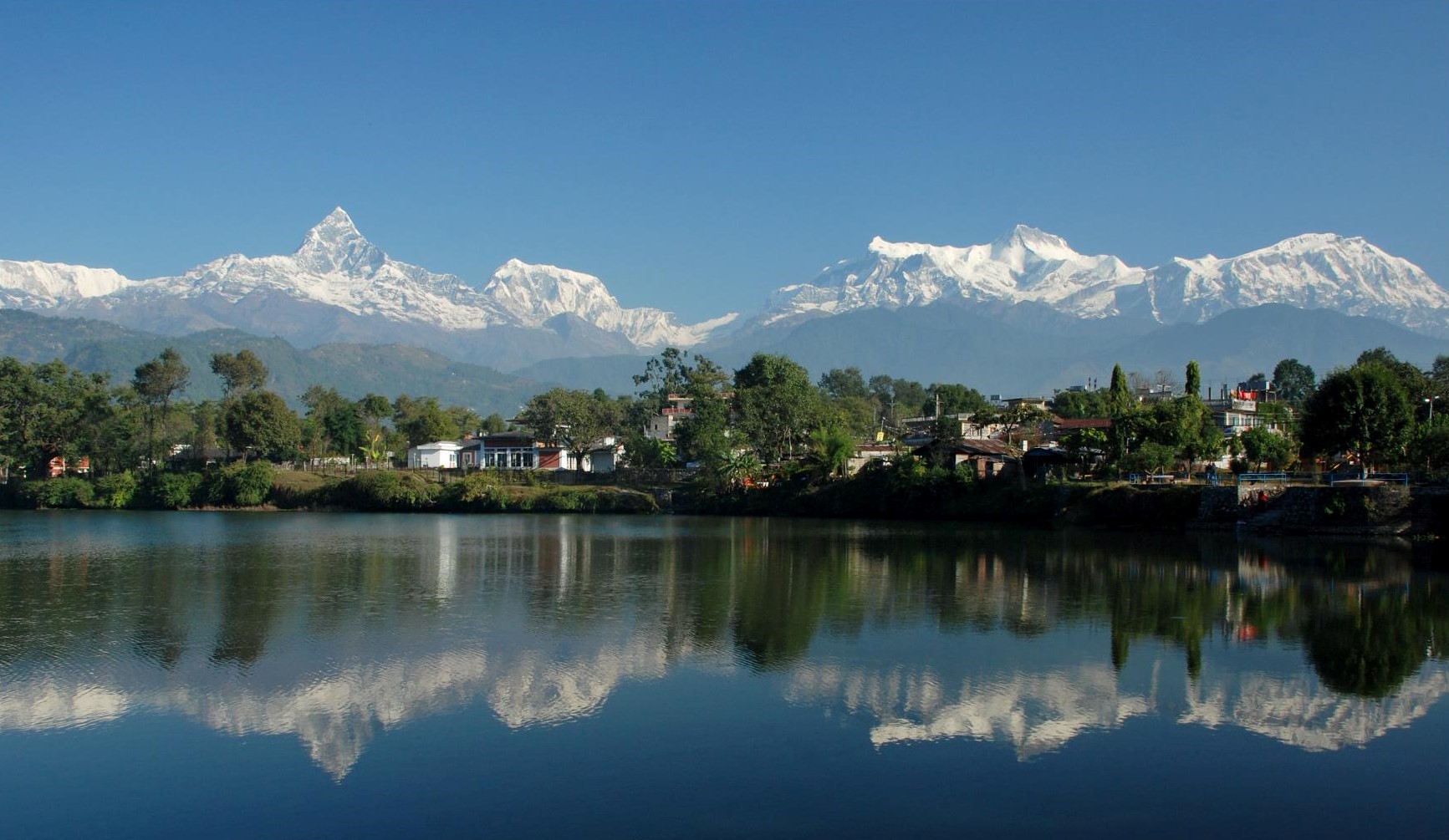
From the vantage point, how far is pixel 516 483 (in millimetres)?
75188

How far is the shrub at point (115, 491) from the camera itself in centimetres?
7581

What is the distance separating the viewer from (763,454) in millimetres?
74875

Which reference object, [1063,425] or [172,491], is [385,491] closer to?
[172,491]

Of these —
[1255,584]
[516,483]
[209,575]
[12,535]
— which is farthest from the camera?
[516,483]

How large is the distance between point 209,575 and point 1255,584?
3207 cm

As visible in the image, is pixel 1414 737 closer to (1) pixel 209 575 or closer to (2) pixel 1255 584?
(2) pixel 1255 584

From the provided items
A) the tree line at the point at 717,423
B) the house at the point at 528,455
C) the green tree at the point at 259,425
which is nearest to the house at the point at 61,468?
the tree line at the point at 717,423

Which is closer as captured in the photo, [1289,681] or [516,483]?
[1289,681]

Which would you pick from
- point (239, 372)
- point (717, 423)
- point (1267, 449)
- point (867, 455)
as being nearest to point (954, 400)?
point (867, 455)

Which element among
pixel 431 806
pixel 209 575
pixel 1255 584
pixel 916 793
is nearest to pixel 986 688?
pixel 916 793

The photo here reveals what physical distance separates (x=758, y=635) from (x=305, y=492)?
5724 cm

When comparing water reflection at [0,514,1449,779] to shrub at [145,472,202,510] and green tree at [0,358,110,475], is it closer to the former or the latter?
shrub at [145,472,202,510]

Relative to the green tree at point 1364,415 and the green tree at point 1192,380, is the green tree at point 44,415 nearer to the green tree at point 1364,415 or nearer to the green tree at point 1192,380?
the green tree at point 1192,380

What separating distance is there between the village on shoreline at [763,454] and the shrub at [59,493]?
6.8 inches
